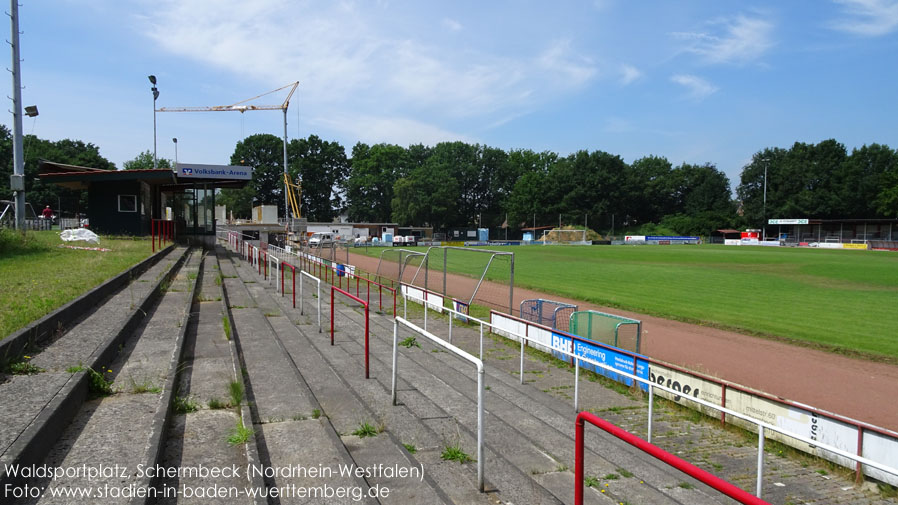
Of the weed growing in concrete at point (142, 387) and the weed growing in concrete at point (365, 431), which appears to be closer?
the weed growing in concrete at point (142, 387)

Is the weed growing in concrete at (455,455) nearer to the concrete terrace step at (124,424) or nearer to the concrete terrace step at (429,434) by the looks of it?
the concrete terrace step at (429,434)

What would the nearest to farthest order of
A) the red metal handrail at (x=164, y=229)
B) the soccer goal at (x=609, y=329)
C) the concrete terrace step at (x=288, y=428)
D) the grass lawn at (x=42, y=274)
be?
1. the concrete terrace step at (x=288, y=428)
2. the grass lawn at (x=42, y=274)
3. the soccer goal at (x=609, y=329)
4. the red metal handrail at (x=164, y=229)

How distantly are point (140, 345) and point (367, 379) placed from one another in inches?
121

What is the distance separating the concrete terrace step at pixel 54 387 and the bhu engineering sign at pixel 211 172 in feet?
75.4

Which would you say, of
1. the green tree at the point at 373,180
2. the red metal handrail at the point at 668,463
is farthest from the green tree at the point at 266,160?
the red metal handrail at the point at 668,463

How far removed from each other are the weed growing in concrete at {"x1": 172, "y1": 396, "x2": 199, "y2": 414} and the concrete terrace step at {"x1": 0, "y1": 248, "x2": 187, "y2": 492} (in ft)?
2.59

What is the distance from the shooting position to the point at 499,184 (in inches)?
4557

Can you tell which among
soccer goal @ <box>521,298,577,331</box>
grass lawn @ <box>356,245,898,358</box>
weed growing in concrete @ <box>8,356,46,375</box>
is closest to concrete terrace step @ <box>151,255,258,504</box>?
weed growing in concrete @ <box>8,356,46,375</box>

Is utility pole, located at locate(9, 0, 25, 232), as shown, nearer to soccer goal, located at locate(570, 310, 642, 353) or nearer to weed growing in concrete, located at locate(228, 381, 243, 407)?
weed growing in concrete, located at locate(228, 381, 243, 407)

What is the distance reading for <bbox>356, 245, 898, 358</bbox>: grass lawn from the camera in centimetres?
1462

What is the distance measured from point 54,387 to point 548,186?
103790 mm

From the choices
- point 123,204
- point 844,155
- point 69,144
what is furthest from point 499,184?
point 123,204

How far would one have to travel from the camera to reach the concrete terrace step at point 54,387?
356 cm

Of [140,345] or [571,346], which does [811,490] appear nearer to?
[571,346]
